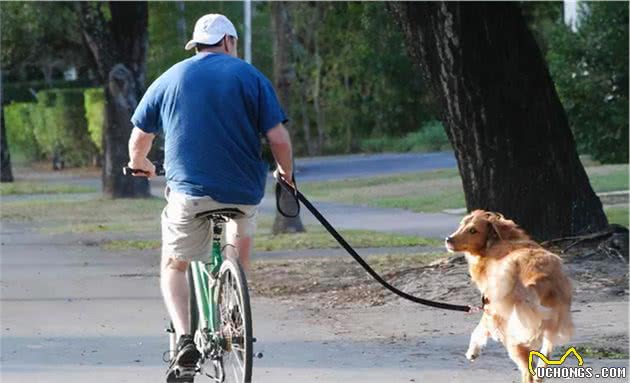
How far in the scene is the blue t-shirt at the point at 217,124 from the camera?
24.9 ft

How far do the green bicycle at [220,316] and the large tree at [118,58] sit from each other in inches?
775

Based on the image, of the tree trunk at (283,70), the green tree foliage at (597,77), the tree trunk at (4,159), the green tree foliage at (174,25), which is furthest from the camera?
the tree trunk at (4,159)

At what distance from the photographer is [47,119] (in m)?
42.8

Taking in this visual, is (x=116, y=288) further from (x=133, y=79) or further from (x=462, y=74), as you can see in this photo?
(x=133, y=79)

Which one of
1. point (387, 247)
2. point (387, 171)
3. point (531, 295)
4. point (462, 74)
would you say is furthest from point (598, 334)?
point (387, 171)

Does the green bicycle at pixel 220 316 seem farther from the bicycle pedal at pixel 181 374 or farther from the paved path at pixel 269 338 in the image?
the paved path at pixel 269 338

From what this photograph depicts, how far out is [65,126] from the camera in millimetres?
41688

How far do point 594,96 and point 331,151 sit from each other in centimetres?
2444

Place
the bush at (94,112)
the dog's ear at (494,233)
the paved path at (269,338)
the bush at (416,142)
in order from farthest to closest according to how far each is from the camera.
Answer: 1. the bush at (416,142)
2. the bush at (94,112)
3. the paved path at (269,338)
4. the dog's ear at (494,233)

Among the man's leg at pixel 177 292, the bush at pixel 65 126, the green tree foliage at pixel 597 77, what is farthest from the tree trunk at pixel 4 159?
the man's leg at pixel 177 292

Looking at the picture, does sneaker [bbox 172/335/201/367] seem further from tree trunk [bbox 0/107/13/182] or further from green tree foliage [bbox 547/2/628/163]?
tree trunk [bbox 0/107/13/182]

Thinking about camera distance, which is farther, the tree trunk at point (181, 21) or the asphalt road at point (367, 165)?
the asphalt road at point (367, 165)

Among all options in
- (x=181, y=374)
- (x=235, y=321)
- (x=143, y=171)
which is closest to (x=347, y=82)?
(x=143, y=171)

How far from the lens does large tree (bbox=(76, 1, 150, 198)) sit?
27266 mm
